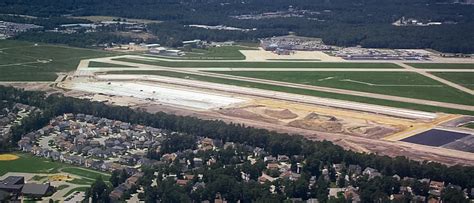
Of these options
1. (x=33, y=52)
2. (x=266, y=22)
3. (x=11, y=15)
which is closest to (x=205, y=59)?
(x=33, y=52)

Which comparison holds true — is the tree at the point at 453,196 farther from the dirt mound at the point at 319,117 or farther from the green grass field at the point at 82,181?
the green grass field at the point at 82,181

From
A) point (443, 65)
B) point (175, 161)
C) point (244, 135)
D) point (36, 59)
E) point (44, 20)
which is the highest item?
point (443, 65)

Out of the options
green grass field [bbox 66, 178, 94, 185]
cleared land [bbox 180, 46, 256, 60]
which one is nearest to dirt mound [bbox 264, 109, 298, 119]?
green grass field [bbox 66, 178, 94, 185]

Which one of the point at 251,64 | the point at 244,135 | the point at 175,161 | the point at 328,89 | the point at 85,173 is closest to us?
the point at 85,173

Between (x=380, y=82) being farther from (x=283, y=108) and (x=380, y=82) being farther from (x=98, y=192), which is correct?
Answer: (x=98, y=192)

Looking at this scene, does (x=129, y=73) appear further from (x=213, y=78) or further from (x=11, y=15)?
(x=11, y=15)

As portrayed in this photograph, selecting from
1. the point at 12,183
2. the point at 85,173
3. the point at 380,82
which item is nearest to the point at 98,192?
the point at 12,183

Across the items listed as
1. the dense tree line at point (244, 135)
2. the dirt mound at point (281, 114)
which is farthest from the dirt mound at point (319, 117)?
the dense tree line at point (244, 135)
